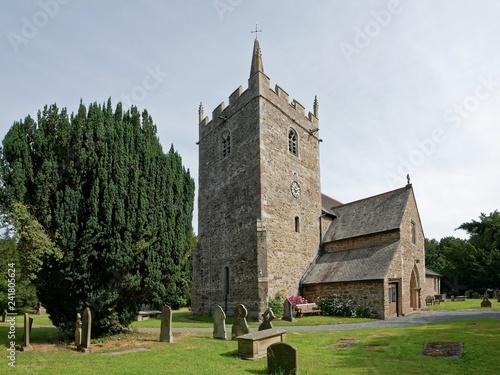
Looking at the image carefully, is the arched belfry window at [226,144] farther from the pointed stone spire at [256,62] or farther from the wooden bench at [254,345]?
the wooden bench at [254,345]

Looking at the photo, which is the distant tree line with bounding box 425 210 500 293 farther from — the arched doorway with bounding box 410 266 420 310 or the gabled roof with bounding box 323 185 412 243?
the gabled roof with bounding box 323 185 412 243

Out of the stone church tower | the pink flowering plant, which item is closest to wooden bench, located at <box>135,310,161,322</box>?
the stone church tower

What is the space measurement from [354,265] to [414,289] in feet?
20.0

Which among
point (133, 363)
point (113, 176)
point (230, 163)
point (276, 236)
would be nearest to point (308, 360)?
point (133, 363)

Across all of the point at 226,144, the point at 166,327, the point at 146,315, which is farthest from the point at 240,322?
the point at 226,144

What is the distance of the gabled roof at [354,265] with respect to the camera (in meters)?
20.2

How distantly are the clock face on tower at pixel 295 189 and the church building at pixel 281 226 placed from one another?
0.61ft

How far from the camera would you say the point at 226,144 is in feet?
84.3

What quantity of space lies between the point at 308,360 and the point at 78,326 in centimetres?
749

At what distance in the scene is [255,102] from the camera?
22.9m

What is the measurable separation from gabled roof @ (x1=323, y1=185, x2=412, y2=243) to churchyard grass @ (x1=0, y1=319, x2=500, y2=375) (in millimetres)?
9743

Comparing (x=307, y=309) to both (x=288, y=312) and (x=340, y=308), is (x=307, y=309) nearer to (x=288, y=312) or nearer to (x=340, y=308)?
→ (x=340, y=308)

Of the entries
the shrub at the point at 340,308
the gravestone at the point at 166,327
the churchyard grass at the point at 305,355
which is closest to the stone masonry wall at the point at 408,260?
the shrub at the point at 340,308

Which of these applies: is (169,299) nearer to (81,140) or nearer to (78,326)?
(78,326)
